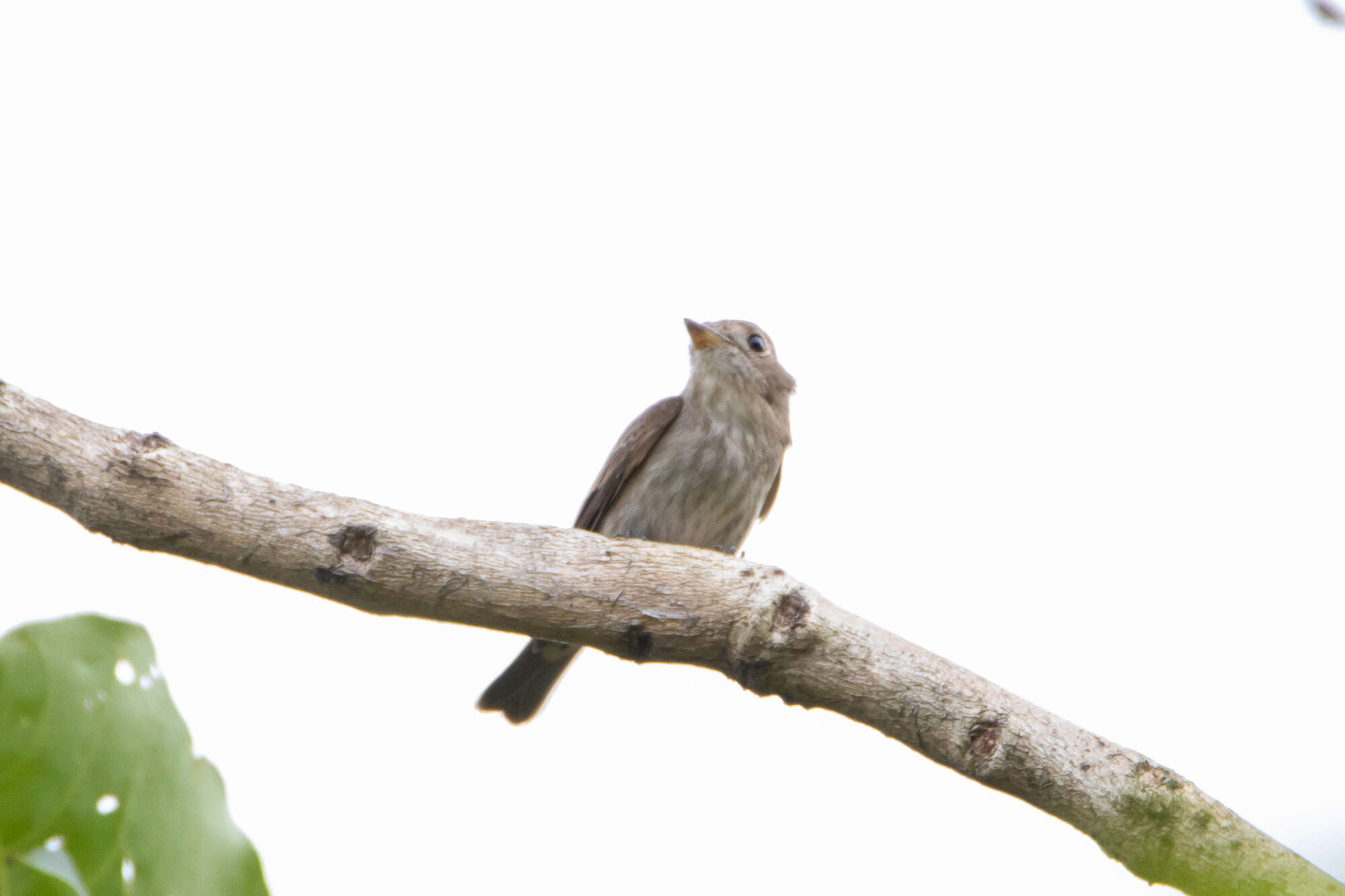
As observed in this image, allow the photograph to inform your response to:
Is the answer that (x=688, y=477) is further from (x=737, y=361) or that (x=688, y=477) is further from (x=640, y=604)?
(x=640, y=604)

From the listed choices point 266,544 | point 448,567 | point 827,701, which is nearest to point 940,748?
point 827,701

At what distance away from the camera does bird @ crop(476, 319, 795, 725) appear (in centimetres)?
552

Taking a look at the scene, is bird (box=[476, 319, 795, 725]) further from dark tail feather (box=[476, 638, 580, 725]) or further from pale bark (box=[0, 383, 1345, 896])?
pale bark (box=[0, 383, 1345, 896])

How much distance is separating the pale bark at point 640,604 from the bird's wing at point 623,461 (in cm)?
236

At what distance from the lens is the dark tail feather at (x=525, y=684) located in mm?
5484

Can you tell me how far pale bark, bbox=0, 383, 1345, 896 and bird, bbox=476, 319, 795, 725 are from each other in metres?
2.19

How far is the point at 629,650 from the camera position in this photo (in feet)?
10.5

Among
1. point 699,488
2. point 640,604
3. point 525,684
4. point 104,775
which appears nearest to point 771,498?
point 699,488

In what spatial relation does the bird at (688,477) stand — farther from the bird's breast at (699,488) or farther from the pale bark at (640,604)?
the pale bark at (640,604)

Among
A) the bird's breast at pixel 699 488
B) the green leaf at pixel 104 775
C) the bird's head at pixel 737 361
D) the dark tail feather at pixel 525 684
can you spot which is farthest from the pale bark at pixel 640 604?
the bird's head at pixel 737 361

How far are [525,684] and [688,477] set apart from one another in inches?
48.2

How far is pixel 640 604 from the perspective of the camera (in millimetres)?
3154

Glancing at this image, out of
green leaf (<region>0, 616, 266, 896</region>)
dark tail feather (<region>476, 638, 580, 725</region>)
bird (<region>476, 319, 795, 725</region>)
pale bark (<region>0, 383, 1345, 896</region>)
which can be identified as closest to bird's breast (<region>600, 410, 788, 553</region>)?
bird (<region>476, 319, 795, 725</region>)

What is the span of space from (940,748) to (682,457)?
2.68m
